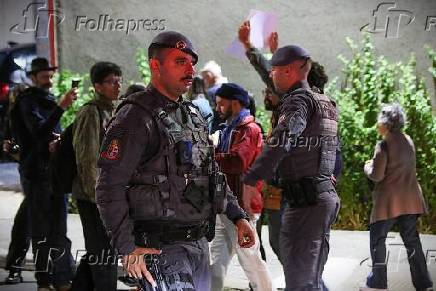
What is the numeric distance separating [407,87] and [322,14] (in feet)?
5.52

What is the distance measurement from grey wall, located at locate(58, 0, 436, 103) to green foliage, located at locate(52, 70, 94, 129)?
0.54 meters

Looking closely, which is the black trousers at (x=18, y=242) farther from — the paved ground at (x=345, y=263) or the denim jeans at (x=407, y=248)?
the denim jeans at (x=407, y=248)

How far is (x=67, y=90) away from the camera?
977cm

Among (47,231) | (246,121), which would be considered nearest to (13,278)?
(47,231)

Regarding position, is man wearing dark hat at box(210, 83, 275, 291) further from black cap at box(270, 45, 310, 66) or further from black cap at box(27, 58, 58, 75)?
black cap at box(27, 58, 58, 75)

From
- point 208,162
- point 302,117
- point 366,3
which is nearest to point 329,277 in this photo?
point 302,117

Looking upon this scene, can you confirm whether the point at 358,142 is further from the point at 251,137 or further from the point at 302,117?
the point at 302,117

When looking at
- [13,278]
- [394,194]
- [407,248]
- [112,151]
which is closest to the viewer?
[112,151]

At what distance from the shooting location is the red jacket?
5.52 metres

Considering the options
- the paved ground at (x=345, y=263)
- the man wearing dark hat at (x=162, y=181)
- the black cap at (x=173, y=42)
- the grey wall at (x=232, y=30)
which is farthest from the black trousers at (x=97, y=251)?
the grey wall at (x=232, y=30)

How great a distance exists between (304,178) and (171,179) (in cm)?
127

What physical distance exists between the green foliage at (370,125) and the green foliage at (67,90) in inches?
122

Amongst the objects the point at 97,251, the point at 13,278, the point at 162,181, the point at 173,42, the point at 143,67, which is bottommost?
the point at 13,278

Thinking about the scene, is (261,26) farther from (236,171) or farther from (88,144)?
(88,144)
